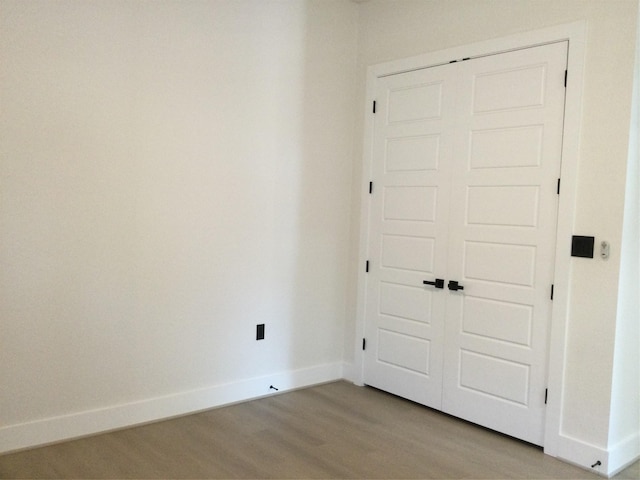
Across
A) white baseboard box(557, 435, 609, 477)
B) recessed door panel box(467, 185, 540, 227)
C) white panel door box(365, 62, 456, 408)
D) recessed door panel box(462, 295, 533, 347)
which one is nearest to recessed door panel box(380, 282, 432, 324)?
white panel door box(365, 62, 456, 408)

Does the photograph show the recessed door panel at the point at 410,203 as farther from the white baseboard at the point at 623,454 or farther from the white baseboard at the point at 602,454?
the white baseboard at the point at 623,454

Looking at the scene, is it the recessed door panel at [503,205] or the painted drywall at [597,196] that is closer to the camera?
the painted drywall at [597,196]

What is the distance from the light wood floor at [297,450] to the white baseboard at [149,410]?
68 millimetres

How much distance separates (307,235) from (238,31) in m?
1.55

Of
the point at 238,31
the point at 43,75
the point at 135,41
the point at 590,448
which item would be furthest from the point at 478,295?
the point at 43,75

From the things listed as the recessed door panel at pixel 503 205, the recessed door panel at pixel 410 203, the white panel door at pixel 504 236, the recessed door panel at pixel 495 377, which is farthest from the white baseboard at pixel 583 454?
the recessed door panel at pixel 410 203

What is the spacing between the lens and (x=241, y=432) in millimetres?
3338

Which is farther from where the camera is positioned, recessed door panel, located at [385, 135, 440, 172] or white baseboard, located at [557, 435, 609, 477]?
recessed door panel, located at [385, 135, 440, 172]

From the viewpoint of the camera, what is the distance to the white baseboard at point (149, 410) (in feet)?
9.81

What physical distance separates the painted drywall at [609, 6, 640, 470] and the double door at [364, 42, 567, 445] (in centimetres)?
38

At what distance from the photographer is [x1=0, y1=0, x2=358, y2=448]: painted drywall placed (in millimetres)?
2959

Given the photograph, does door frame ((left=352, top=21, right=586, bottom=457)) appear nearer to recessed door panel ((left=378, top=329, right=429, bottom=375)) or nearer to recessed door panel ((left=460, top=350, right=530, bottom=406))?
recessed door panel ((left=460, top=350, right=530, bottom=406))

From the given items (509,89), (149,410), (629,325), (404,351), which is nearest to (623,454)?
(629,325)

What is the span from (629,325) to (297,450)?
200cm
